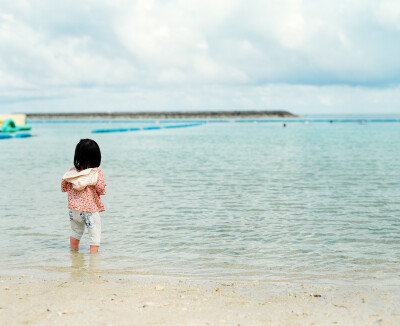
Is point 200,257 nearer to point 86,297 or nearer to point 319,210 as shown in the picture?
point 86,297

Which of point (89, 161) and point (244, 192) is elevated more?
point (89, 161)

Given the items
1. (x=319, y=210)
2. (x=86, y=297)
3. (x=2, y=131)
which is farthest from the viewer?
(x=2, y=131)

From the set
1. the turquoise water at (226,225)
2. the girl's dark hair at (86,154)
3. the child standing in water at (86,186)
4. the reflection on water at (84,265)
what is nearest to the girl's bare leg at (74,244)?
the reflection on water at (84,265)

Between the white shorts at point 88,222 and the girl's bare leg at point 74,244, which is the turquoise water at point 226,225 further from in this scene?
the white shorts at point 88,222

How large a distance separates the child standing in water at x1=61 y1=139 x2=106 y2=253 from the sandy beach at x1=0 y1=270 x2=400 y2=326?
3.55ft

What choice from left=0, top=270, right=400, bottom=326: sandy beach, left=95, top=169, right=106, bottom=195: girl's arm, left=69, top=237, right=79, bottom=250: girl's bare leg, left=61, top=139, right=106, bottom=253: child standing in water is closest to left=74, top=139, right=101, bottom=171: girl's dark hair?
left=61, top=139, right=106, bottom=253: child standing in water

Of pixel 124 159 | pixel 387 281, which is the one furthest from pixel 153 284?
pixel 124 159

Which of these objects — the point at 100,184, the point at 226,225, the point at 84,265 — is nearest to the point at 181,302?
the point at 84,265

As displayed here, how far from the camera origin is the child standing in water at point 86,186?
22.6 ft

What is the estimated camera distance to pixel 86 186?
702cm

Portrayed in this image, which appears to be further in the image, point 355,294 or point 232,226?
point 232,226

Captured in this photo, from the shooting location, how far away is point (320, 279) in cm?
629

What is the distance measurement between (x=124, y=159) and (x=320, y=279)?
20.9 metres

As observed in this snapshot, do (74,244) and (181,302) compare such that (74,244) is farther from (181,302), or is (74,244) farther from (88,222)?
(181,302)
